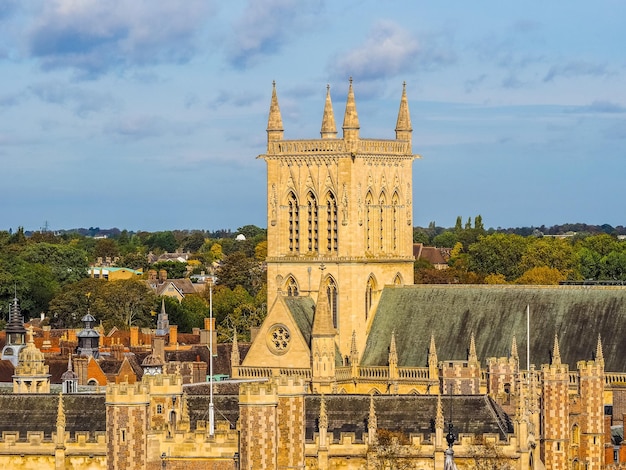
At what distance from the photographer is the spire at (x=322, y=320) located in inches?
4441

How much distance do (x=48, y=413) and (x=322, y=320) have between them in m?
25.9

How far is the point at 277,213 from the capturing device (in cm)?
12000

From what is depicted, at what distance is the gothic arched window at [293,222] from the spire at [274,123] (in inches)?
135

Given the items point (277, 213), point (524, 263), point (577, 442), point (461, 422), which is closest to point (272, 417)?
point (461, 422)

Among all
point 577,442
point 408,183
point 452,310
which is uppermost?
point 408,183

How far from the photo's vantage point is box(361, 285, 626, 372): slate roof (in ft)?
365

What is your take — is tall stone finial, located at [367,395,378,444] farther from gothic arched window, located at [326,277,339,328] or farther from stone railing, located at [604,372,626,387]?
gothic arched window, located at [326,277,339,328]

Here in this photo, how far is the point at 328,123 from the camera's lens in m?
122

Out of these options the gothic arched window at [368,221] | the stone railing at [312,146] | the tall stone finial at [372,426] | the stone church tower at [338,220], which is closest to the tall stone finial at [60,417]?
the tall stone finial at [372,426]

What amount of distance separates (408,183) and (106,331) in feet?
193

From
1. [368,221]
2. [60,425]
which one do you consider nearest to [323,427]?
[60,425]

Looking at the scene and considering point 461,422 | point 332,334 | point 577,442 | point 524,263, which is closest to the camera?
point 461,422

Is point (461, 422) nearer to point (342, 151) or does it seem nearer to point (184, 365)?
point (342, 151)

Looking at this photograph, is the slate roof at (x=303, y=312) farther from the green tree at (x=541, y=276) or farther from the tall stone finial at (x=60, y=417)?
the green tree at (x=541, y=276)
